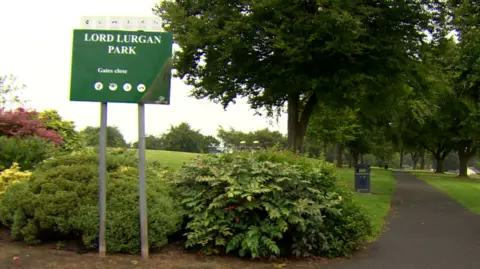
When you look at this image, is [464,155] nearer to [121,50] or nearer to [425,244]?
Result: [425,244]

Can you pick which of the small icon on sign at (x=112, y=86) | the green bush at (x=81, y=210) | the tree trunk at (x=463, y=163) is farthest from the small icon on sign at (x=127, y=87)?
the tree trunk at (x=463, y=163)

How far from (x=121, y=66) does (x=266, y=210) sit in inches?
110

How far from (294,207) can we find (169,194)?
198cm

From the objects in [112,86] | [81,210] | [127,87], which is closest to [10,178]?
[81,210]

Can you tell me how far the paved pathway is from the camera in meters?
6.48

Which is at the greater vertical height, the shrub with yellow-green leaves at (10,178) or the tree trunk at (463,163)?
the shrub with yellow-green leaves at (10,178)

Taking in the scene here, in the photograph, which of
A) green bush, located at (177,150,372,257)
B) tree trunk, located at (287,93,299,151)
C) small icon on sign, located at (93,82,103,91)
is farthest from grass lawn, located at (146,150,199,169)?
small icon on sign, located at (93,82,103,91)

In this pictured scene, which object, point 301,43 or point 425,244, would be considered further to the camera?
point 301,43

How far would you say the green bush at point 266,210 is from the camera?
6.19 metres

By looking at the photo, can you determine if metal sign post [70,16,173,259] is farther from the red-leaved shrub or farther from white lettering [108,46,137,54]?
the red-leaved shrub

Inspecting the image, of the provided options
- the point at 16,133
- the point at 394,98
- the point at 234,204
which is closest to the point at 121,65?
the point at 234,204

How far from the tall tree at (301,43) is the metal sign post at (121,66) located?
743cm

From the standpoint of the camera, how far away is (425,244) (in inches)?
312

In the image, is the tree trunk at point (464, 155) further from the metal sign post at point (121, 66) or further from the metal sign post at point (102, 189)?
the metal sign post at point (102, 189)
